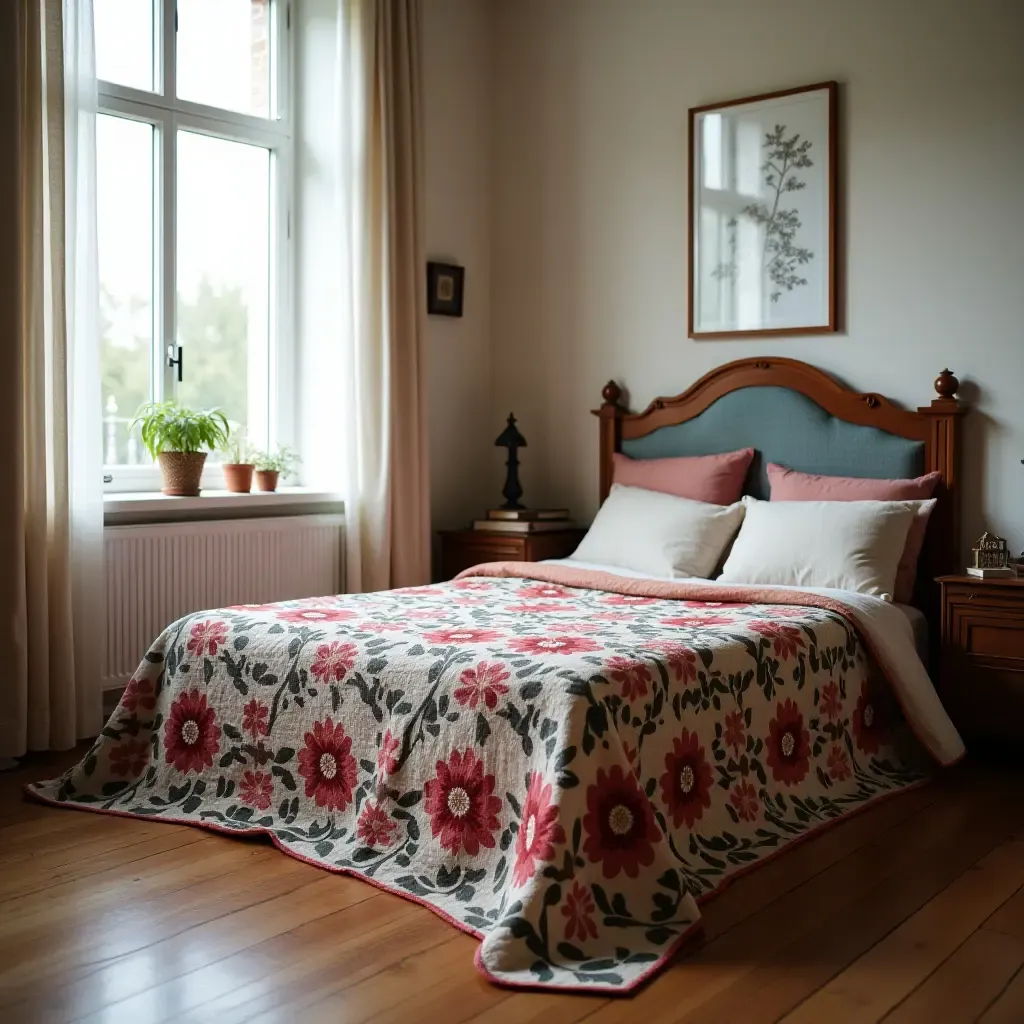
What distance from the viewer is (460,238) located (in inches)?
198

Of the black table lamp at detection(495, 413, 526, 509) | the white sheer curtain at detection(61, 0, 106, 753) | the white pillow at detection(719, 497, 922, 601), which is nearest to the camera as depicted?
the white sheer curtain at detection(61, 0, 106, 753)

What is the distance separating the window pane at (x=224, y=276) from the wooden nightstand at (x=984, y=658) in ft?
8.58

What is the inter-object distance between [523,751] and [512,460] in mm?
2514

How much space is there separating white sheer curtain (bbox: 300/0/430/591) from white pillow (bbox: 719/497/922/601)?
53.8 inches

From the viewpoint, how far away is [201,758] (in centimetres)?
306

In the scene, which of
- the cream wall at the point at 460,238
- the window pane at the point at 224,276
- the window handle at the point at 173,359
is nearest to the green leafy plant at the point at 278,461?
the window pane at the point at 224,276

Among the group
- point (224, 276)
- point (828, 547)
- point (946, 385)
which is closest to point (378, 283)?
point (224, 276)

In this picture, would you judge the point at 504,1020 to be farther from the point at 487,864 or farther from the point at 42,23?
the point at 42,23

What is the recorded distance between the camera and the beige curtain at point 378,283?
14.6 feet

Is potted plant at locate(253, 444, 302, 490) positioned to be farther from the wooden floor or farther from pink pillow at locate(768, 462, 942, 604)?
pink pillow at locate(768, 462, 942, 604)

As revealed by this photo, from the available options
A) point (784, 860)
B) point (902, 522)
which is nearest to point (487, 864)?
point (784, 860)

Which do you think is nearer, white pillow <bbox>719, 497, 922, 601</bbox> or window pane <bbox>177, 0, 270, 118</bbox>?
white pillow <bbox>719, 497, 922, 601</bbox>

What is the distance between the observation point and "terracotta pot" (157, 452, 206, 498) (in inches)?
159

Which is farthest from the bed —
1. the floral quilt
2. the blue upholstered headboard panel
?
the blue upholstered headboard panel
